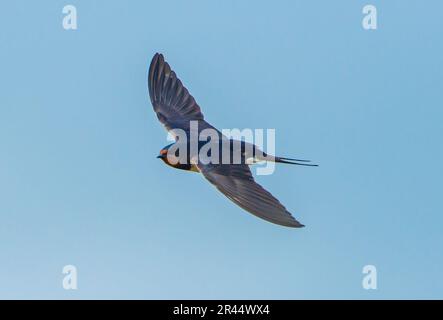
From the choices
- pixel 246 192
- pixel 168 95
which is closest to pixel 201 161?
pixel 246 192

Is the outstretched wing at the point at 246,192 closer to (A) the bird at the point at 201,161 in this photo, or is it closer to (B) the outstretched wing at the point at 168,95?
(A) the bird at the point at 201,161

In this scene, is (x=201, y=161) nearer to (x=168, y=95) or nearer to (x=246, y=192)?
(x=246, y=192)

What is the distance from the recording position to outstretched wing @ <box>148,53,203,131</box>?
11.6 meters

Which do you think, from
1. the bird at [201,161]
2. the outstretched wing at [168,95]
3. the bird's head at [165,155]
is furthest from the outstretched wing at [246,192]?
the outstretched wing at [168,95]

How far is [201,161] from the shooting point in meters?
9.76

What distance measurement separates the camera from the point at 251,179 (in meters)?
9.53

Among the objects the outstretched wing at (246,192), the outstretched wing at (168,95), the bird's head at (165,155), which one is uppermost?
the outstretched wing at (168,95)

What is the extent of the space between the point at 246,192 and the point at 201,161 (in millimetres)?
767

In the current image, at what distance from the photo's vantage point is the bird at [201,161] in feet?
29.0

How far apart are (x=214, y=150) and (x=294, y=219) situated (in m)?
1.80

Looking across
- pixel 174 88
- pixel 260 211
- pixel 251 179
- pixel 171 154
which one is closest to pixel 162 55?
pixel 174 88

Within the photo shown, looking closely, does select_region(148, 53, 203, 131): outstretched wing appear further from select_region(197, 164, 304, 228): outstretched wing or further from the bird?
select_region(197, 164, 304, 228): outstretched wing

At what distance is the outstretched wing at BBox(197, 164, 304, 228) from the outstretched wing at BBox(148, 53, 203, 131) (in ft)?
6.57
